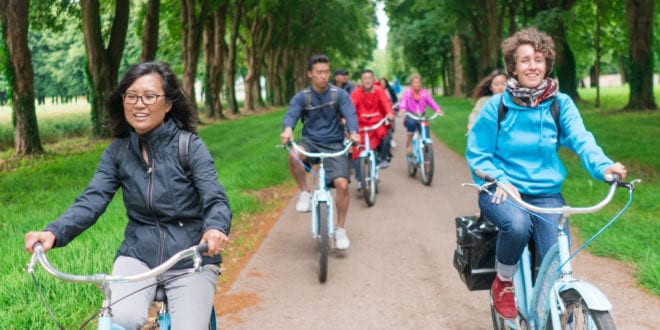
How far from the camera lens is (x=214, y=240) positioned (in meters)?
2.47

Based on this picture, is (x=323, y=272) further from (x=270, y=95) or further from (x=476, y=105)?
(x=270, y=95)

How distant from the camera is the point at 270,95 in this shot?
47.2m

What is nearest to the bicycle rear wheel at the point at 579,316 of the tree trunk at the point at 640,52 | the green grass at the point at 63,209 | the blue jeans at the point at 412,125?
the green grass at the point at 63,209

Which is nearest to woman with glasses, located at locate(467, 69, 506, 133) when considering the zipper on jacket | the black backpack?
the black backpack

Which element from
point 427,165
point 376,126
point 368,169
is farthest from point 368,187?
point 427,165

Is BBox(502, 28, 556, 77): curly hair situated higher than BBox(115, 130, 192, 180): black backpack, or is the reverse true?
BBox(502, 28, 556, 77): curly hair

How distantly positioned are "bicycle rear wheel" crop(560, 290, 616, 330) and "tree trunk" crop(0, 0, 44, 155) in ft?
44.1

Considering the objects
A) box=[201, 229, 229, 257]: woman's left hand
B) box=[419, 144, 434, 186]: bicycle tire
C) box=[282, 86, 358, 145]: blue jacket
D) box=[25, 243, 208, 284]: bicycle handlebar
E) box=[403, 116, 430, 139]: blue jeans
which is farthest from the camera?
box=[403, 116, 430, 139]: blue jeans

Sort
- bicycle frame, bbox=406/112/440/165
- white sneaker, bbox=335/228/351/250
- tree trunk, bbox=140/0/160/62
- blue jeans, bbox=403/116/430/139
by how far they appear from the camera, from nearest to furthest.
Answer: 1. white sneaker, bbox=335/228/351/250
2. bicycle frame, bbox=406/112/440/165
3. blue jeans, bbox=403/116/430/139
4. tree trunk, bbox=140/0/160/62

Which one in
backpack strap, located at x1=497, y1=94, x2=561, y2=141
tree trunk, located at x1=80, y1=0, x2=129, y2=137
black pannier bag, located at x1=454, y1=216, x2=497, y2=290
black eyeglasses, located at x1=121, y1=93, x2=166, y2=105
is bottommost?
black pannier bag, located at x1=454, y1=216, x2=497, y2=290

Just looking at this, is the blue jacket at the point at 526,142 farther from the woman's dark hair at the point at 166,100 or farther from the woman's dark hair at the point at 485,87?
the woman's dark hair at the point at 485,87

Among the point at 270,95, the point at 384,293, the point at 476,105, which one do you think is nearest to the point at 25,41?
the point at 476,105

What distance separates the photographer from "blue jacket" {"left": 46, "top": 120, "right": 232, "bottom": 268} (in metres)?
2.90

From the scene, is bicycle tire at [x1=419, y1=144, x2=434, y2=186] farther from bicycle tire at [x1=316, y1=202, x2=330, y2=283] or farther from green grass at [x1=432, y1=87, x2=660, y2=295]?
bicycle tire at [x1=316, y1=202, x2=330, y2=283]
